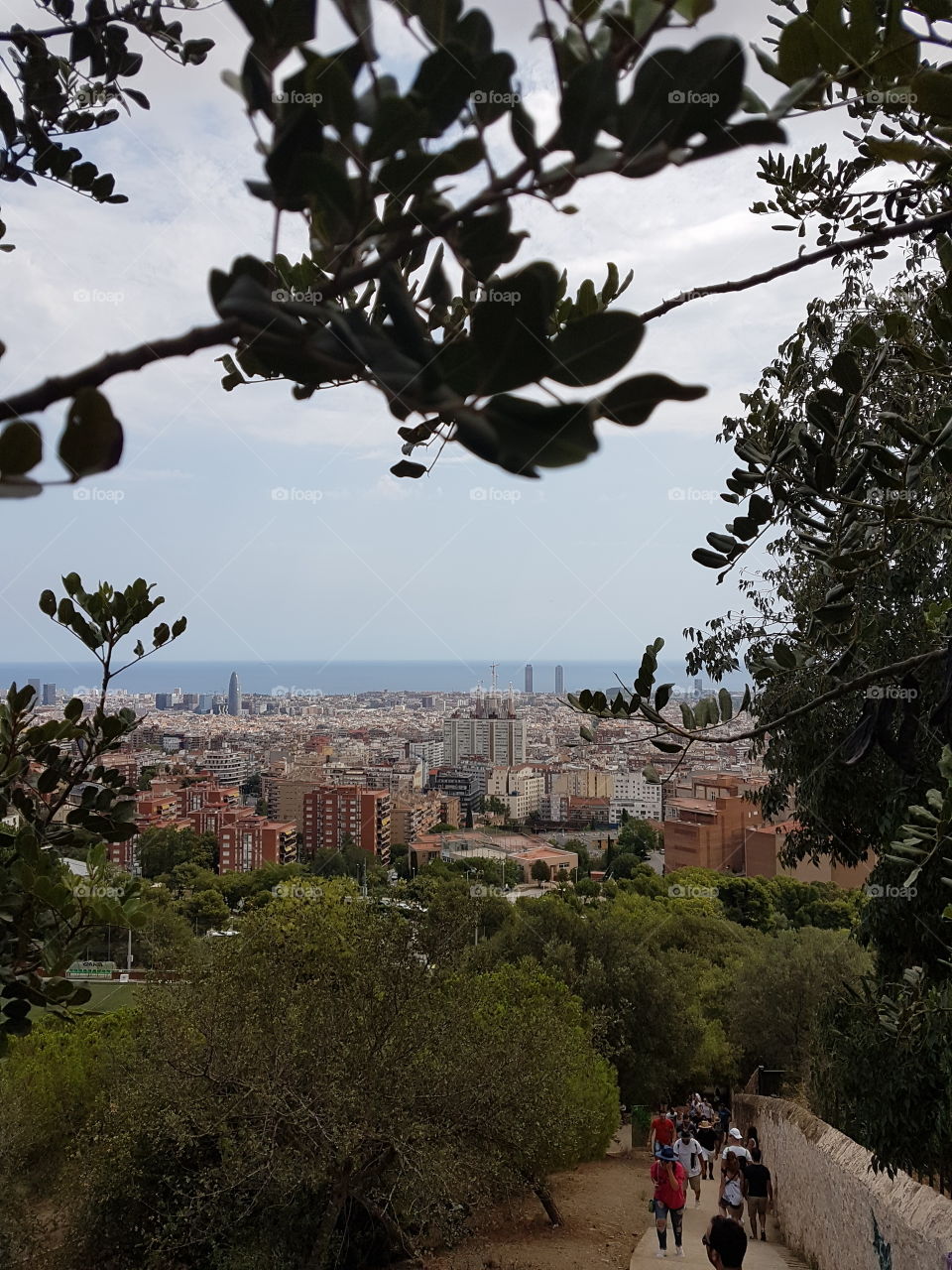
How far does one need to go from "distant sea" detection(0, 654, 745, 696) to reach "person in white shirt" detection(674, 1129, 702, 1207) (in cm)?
423

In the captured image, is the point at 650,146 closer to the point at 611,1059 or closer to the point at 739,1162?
the point at 739,1162

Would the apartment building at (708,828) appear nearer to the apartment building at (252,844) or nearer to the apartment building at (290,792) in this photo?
the apartment building at (290,792)

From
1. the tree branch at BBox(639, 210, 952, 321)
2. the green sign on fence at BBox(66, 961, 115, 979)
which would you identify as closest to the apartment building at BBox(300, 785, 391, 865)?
the green sign on fence at BBox(66, 961, 115, 979)

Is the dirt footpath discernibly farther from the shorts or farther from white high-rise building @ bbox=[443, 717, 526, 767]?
white high-rise building @ bbox=[443, 717, 526, 767]

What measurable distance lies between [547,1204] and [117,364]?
35.8 ft

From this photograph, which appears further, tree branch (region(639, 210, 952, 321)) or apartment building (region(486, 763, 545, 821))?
apartment building (region(486, 763, 545, 821))

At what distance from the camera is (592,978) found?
45.6 ft

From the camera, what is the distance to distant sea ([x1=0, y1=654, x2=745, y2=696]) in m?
2.62

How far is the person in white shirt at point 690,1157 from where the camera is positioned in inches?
329

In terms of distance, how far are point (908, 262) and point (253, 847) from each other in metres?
18.1

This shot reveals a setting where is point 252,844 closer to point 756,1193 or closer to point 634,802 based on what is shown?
→ point 634,802

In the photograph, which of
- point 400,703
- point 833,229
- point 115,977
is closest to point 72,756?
point 833,229

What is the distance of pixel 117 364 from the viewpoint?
1.38 ft

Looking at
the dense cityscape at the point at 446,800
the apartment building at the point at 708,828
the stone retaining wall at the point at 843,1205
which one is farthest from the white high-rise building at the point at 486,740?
the stone retaining wall at the point at 843,1205
